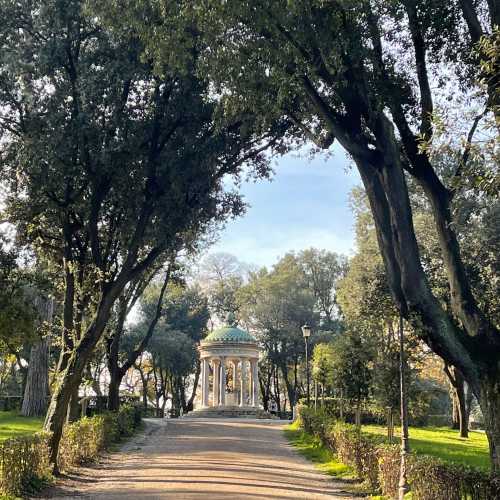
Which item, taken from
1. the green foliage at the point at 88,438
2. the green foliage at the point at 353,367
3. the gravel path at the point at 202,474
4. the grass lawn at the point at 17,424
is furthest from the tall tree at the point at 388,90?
the grass lawn at the point at 17,424

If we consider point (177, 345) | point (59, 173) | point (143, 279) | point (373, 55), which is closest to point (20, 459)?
point (59, 173)

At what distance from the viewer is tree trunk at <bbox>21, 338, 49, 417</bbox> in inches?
1161

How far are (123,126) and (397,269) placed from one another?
Answer: 7655 mm

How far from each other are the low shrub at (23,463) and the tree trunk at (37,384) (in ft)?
57.2

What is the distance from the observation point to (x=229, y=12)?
32.2 ft

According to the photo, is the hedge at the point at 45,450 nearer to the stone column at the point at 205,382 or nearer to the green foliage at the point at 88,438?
the green foliage at the point at 88,438

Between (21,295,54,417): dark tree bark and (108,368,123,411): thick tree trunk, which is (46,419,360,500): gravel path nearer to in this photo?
(108,368,123,411): thick tree trunk

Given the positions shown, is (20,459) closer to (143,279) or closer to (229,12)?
(229,12)

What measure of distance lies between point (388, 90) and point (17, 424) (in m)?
20.5

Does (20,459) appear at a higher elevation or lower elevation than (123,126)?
lower

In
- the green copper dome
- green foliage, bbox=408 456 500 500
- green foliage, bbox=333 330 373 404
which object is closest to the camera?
green foliage, bbox=408 456 500 500

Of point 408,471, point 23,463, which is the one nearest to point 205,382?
point 23,463

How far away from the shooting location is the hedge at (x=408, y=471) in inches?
292

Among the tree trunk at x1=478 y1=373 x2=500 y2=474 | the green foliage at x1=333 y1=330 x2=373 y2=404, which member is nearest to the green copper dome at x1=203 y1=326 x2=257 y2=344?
the green foliage at x1=333 y1=330 x2=373 y2=404
